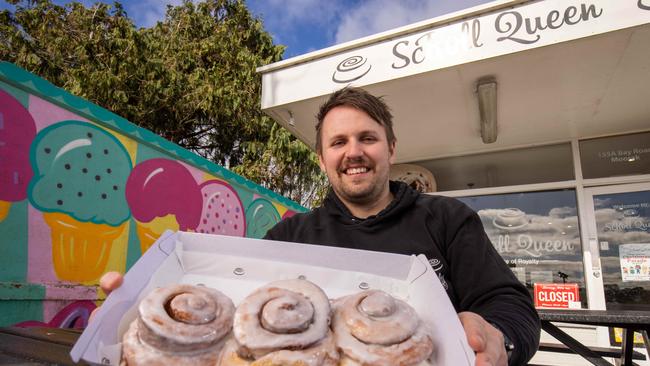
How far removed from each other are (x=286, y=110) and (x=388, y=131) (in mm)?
2786

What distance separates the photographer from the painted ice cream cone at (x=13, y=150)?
2.02m

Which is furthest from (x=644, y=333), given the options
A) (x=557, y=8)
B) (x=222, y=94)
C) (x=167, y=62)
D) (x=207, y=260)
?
(x=167, y=62)

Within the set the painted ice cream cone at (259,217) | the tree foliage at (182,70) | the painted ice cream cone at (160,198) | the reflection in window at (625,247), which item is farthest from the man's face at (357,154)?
the tree foliage at (182,70)

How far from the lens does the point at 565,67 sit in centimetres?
349

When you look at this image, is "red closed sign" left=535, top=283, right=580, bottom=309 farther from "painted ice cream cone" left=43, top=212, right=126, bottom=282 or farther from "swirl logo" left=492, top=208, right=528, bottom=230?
"painted ice cream cone" left=43, top=212, right=126, bottom=282

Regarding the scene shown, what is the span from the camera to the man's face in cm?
170

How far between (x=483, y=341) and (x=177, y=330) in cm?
60

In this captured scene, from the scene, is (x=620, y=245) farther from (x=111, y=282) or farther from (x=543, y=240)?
(x=111, y=282)

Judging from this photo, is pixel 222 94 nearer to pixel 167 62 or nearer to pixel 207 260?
pixel 167 62

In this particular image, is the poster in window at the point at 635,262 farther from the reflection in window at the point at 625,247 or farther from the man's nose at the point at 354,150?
the man's nose at the point at 354,150

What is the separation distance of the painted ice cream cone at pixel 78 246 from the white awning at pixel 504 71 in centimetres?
230

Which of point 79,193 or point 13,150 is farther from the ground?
point 13,150

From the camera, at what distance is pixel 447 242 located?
1.51 m

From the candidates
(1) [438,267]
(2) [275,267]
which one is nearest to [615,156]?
(1) [438,267]
